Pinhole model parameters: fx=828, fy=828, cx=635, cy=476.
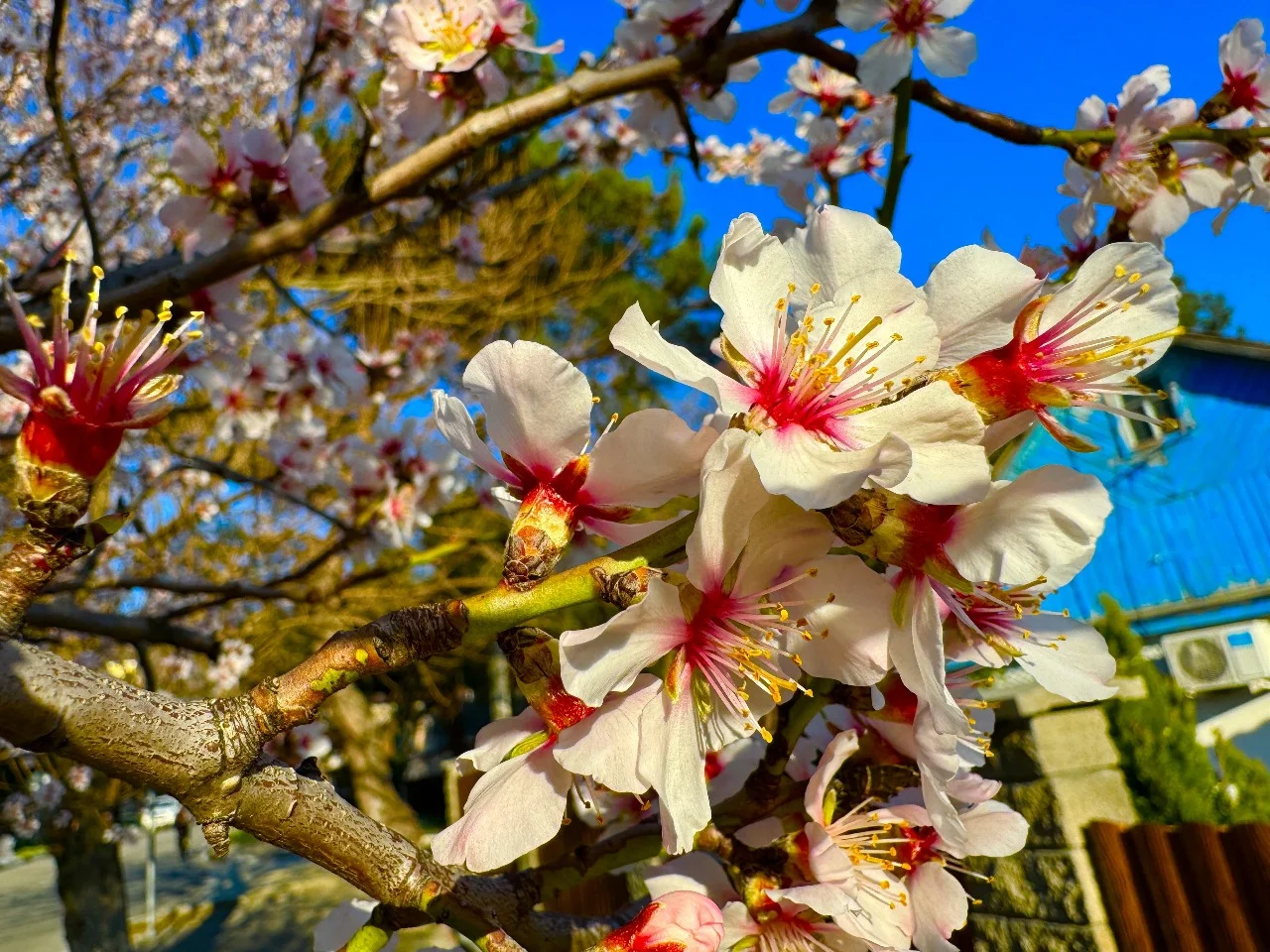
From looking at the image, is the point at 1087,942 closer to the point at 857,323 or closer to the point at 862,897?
the point at 862,897

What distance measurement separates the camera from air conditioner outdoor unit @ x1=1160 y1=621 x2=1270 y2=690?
5.96 m

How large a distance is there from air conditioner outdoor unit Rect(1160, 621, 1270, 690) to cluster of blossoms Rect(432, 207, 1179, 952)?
6695 mm

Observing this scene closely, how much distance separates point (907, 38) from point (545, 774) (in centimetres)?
134

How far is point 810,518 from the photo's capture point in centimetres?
57

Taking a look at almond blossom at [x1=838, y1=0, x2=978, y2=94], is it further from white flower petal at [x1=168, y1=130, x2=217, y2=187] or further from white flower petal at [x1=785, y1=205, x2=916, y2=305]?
white flower petal at [x1=168, y1=130, x2=217, y2=187]

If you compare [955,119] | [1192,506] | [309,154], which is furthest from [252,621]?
[1192,506]

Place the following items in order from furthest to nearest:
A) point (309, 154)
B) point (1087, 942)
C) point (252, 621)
Answer: point (252, 621), point (1087, 942), point (309, 154)

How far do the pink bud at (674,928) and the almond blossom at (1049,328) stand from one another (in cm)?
43

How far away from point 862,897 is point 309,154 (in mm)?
1814

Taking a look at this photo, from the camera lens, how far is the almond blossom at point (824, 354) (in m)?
0.54

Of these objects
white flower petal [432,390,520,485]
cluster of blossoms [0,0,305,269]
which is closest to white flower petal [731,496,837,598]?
white flower petal [432,390,520,485]

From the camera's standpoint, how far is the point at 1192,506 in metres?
9.24

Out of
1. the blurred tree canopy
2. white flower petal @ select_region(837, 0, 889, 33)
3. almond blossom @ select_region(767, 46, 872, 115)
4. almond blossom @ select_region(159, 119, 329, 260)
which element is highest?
almond blossom @ select_region(767, 46, 872, 115)

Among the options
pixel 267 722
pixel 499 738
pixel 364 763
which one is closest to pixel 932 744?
pixel 499 738
